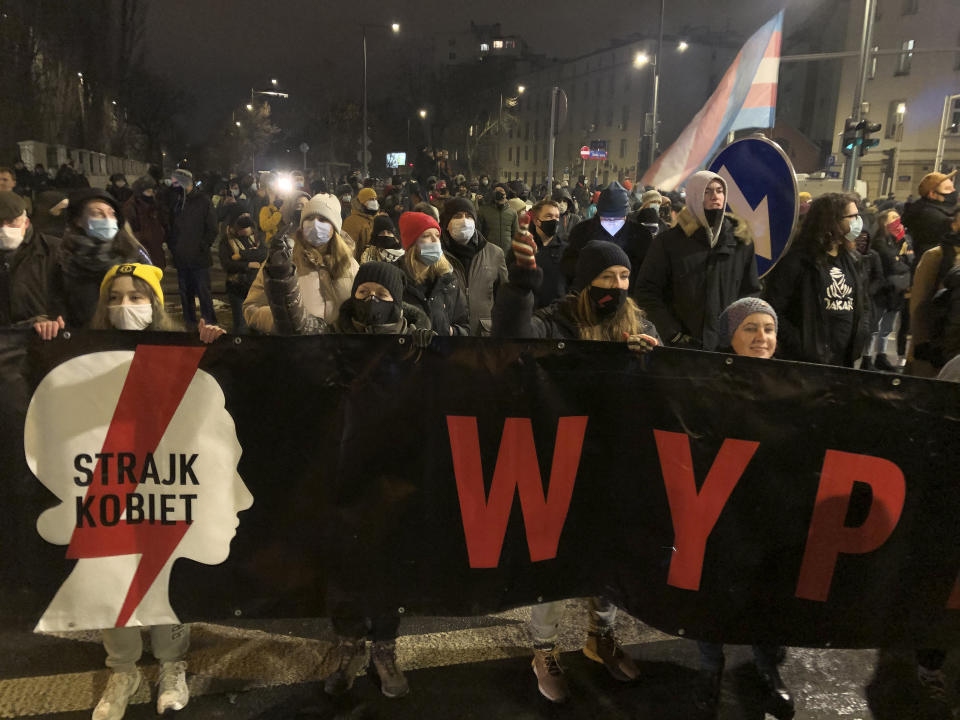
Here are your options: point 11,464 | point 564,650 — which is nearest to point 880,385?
point 564,650

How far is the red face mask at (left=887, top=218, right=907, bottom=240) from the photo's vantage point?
25.6 feet

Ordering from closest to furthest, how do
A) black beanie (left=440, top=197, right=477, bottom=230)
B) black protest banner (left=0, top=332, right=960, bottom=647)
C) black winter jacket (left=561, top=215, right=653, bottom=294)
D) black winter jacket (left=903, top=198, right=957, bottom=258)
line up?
black protest banner (left=0, top=332, right=960, bottom=647) < black beanie (left=440, top=197, right=477, bottom=230) < black winter jacket (left=561, top=215, right=653, bottom=294) < black winter jacket (left=903, top=198, right=957, bottom=258)

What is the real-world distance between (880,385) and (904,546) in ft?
2.05

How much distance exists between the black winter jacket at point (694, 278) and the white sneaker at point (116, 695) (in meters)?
3.47

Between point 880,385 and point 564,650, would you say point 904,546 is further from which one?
point 564,650

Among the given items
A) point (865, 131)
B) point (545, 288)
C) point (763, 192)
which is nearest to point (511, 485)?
point (763, 192)

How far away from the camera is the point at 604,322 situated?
3479 mm

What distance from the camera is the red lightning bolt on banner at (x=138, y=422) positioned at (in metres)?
2.88

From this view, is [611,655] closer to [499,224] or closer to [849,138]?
[499,224]

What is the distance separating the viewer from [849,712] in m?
3.31

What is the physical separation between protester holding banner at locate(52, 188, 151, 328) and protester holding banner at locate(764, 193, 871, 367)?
376cm

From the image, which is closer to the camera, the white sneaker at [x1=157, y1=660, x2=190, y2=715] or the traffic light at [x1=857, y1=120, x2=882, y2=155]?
the white sneaker at [x1=157, y1=660, x2=190, y2=715]

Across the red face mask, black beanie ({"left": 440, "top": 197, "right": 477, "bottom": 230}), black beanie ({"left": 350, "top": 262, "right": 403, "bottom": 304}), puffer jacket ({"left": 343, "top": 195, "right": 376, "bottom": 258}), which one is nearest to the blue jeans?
puffer jacket ({"left": 343, "top": 195, "right": 376, "bottom": 258})

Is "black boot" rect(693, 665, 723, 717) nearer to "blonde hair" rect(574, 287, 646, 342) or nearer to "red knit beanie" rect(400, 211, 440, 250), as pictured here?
"blonde hair" rect(574, 287, 646, 342)
